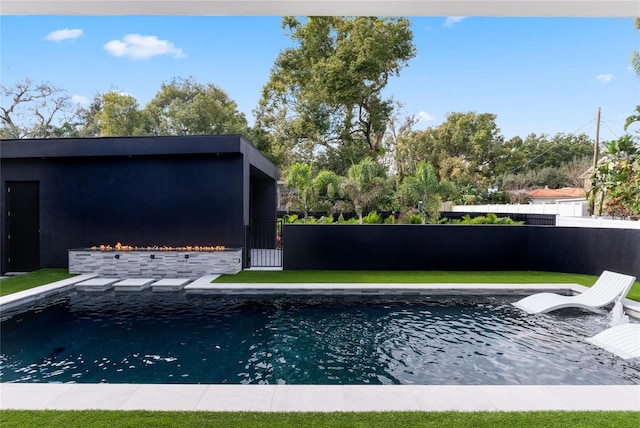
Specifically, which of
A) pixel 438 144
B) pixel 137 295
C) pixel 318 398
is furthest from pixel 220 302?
pixel 438 144

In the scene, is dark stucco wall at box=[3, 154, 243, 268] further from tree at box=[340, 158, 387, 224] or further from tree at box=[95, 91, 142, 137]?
tree at box=[95, 91, 142, 137]

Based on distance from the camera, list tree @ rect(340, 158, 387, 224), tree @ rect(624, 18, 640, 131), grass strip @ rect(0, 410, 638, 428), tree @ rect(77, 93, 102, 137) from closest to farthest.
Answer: grass strip @ rect(0, 410, 638, 428) < tree @ rect(624, 18, 640, 131) < tree @ rect(340, 158, 387, 224) < tree @ rect(77, 93, 102, 137)

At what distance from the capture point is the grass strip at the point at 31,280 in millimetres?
9172

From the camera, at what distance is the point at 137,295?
9344 mm

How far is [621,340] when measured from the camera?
19.7 feet

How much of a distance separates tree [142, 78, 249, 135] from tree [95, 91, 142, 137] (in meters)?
0.79

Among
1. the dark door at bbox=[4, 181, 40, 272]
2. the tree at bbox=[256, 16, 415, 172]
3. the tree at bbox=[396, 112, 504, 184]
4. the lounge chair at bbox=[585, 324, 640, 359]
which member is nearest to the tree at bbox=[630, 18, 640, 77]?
the tree at bbox=[256, 16, 415, 172]

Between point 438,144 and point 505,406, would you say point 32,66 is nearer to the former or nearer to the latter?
point 438,144

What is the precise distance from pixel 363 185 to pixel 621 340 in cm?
1300

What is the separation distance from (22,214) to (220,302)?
7.45 m

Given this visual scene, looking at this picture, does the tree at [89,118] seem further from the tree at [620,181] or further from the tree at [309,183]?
the tree at [620,181]

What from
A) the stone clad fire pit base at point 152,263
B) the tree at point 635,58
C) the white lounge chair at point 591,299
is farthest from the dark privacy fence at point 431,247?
the tree at point 635,58

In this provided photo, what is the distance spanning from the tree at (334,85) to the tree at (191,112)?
2.71 m

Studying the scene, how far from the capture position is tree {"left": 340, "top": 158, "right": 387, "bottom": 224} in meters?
17.9
